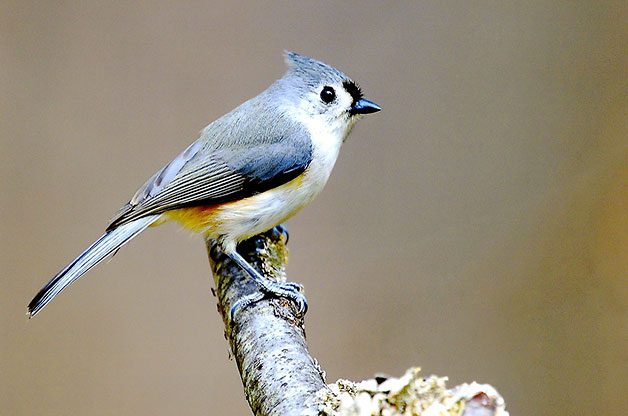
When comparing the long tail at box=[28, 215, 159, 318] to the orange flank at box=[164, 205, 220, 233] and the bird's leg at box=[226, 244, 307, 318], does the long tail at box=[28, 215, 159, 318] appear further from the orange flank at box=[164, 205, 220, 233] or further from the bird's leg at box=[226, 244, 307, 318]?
the bird's leg at box=[226, 244, 307, 318]

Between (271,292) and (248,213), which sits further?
(248,213)

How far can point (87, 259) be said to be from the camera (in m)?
1.58

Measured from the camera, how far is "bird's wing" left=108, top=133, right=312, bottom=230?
172 centimetres

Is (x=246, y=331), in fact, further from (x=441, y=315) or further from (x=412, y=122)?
(x=412, y=122)

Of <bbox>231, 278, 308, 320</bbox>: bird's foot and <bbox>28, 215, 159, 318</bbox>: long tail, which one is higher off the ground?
<bbox>28, 215, 159, 318</bbox>: long tail

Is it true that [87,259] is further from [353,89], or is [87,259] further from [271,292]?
[353,89]

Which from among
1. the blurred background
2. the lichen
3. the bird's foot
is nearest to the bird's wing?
the bird's foot

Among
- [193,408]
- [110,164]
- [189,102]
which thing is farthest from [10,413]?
[189,102]

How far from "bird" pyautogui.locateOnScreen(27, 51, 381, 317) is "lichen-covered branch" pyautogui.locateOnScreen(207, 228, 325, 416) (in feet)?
0.19

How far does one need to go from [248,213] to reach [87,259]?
38 cm

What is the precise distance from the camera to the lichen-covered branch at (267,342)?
1.07m

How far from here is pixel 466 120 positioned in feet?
10.0

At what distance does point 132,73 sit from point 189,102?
26 cm

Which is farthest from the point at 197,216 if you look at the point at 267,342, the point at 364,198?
the point at 364,198
